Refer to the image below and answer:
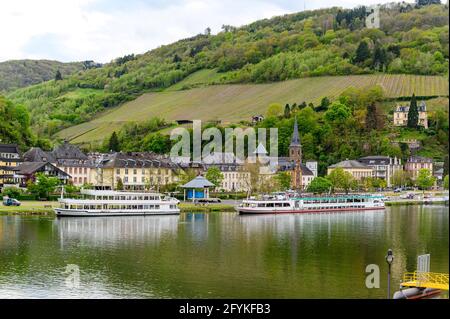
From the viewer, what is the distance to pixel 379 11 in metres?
77.6

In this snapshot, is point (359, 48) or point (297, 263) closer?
point (297, 263)

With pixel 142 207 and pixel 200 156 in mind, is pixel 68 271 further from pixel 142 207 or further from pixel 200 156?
pixel 200 156

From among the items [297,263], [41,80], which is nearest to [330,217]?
[297,263]

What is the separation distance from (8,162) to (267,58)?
1640 inches

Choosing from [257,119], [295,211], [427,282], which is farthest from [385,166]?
[427,282]

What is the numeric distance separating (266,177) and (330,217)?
12.6 metres

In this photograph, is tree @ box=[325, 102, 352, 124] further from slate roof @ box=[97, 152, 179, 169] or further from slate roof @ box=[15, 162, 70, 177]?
slate roof @ box=[15, 162, 70, 177]

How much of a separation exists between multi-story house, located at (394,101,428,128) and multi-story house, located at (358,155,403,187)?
5365mm

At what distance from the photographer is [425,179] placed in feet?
146

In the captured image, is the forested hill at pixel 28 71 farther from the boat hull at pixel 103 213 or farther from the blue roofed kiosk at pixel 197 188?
the boat hull at pixel 103 213

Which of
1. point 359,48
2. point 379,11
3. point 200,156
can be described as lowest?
point 200,156

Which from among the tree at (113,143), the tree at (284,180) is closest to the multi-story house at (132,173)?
the tree at (284,180)

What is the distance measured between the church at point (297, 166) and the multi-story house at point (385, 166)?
391 cm

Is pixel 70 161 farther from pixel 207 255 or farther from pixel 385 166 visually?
pixel 207 255
